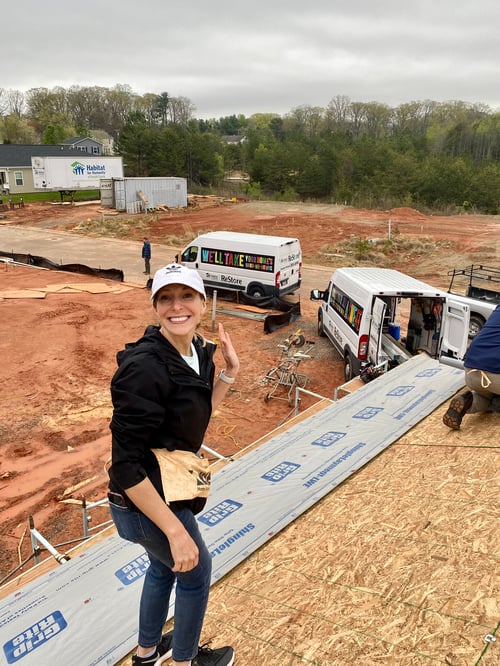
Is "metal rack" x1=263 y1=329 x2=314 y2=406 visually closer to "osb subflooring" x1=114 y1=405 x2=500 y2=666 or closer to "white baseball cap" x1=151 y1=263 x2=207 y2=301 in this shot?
"osb subflooring" x1=114 y1=405 x2=500 y2=666

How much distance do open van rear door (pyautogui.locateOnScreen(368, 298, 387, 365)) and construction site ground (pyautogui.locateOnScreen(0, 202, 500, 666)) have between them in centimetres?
183

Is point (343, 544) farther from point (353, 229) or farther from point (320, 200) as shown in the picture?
point (320, 200)

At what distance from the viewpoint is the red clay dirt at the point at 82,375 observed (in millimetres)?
7484

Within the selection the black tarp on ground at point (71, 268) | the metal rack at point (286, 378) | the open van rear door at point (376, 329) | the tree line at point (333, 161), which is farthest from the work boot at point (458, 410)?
the tree line at point (333, 161)

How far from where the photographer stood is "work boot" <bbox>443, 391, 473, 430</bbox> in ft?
19.1

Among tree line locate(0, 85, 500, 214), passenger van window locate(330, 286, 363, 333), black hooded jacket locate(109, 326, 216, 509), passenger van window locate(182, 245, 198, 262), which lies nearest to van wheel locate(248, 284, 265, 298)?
passenger van window locate(182, 245, 198, 262)

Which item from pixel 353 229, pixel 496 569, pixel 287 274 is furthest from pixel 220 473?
pixel 353 229

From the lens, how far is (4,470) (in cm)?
820

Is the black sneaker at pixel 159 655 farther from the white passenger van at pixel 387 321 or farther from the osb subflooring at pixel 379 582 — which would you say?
the white passenger van at pixel 387 321

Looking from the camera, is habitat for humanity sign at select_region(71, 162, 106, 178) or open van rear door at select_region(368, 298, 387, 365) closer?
open van rear door at select_region(368, 298, 387, 365)

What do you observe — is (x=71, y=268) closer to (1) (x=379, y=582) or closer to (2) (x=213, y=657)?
(1) (x=379, y=582)

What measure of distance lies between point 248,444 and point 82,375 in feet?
18.0

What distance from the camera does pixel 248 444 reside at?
9.00 metres

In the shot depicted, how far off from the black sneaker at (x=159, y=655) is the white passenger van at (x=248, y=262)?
15.0 m
